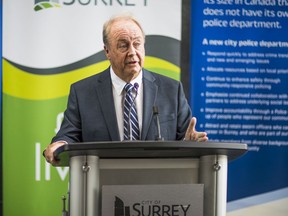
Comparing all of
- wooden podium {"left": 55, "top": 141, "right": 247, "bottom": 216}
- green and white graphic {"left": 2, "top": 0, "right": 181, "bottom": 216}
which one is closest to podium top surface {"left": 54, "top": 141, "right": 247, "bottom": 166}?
wooden podium {"left": 55, "top": 141, "right": 247, "bottom": 216}

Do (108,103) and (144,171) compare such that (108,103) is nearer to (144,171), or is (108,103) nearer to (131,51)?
(131,51)

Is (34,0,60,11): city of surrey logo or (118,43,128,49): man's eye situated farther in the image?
(34,0,60,11): city of surrey logo

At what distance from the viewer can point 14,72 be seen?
3.88 meters

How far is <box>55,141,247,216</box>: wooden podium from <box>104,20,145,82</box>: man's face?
100 centimetres

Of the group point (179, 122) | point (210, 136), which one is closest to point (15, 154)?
point (210, 136)

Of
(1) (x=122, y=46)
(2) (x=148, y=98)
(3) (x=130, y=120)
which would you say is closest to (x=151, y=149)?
(3) (x=130, y=120)

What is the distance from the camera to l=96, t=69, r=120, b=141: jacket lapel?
251 cm

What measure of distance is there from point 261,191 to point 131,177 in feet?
7.81

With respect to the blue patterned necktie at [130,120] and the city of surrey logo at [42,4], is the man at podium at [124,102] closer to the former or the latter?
the blue patterned necktie at [130,120]

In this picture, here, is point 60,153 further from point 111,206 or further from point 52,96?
point 52,96

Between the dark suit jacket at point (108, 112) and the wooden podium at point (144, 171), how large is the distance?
0.62m

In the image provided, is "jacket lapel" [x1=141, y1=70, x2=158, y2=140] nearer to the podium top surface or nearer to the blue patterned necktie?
the blue patterned necktie

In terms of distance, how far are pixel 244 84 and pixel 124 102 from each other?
5.41 ft

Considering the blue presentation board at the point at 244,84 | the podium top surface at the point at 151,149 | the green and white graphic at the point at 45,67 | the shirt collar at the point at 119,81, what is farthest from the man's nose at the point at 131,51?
the blue presentation board at the point at 244,84
